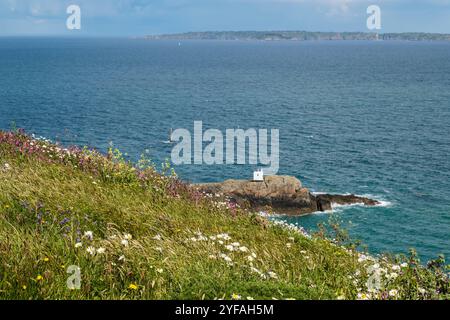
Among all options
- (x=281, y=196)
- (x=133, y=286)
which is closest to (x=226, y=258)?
(x=133, y=286)

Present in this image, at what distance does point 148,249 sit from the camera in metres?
8.45

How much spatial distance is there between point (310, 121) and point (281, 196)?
4351 centimetres

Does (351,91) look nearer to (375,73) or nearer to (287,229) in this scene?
(375,73)

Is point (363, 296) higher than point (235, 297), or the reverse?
point (235, 297)

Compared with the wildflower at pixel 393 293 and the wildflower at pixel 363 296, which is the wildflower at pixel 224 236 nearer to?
the wildflower at pixel 363 296

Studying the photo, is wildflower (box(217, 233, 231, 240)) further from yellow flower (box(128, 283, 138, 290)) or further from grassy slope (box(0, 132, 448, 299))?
yellow flower (box(128, 283, 138, 290))

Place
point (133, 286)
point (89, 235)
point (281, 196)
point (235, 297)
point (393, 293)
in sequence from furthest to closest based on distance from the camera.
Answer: point (281, 196) → point (89, 235) → point (393, 293) → point (133, 286) → point (235, 297)

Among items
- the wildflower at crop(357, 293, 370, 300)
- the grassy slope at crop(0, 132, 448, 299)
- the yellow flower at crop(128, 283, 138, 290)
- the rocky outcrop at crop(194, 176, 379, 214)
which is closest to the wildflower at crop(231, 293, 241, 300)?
the grassy slope at crop(0, 132, 448, 299)

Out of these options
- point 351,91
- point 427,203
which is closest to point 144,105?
point 351,91

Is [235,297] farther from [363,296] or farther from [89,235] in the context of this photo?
[89,235]

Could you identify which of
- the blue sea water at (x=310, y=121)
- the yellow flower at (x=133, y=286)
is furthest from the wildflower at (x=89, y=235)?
the blue sea water at (x=310, y=121)

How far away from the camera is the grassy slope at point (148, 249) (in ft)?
23.0

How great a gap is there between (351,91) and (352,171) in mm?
75758

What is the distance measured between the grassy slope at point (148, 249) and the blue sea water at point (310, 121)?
4473mm
